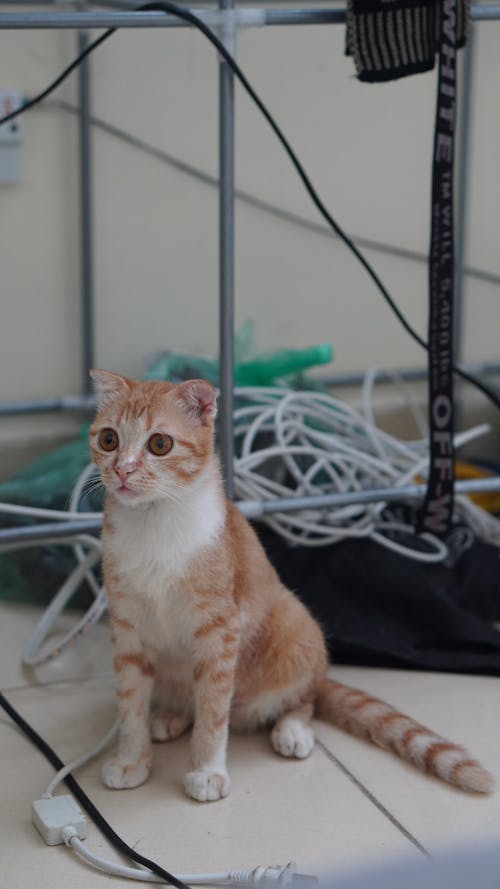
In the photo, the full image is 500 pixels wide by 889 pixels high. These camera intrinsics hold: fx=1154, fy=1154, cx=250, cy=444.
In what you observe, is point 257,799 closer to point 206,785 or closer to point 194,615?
point 206,785

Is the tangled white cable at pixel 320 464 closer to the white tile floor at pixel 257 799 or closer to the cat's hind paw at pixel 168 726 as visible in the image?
the white tile floor at pixel 257 799

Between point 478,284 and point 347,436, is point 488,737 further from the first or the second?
point 478,284

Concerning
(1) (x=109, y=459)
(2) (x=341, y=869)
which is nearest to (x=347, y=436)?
(1) (x=109, y=459)

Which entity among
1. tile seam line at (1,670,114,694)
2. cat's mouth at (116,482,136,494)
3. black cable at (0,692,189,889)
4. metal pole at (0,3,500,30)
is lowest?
tile seam line at (1,670,114,694)

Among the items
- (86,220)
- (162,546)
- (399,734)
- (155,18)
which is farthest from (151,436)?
(86,220)

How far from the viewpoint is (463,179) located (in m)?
2.73

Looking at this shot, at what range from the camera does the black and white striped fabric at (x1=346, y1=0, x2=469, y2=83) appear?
1.65m

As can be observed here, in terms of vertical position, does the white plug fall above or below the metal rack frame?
below

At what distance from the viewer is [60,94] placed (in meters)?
2.39

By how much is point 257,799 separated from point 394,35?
1084 mm

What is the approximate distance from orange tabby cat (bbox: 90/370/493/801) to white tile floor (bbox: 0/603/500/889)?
30mm

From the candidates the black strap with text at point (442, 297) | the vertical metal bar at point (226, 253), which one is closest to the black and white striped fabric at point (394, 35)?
the black strap with text at point (442, 297)

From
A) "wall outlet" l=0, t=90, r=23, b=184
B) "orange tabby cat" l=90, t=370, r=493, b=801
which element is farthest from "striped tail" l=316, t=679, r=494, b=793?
"wall outlet" l=0, t=90, r=23, b=184

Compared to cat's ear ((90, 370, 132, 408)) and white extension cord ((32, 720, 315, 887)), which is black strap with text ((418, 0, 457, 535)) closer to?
cat's ear ((90, 370, 132, 408))
